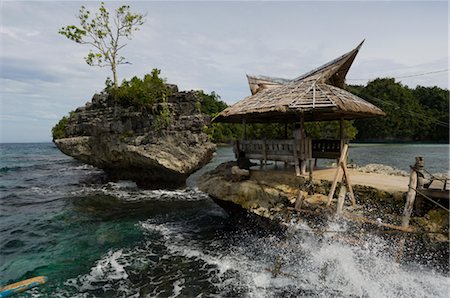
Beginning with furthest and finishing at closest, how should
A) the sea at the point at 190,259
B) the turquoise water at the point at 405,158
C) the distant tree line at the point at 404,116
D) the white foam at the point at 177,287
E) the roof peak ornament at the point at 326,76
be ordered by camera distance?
1. the distant tree line at the point at 404,116
2. the turquoise water at the point at 405,158
3. the roof peak ornament at the point at 326,76
4. the white foam at the point at 177,287
5. the sea at the point at 190,259

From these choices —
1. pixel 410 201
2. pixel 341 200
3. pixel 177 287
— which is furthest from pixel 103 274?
pixel 410 201

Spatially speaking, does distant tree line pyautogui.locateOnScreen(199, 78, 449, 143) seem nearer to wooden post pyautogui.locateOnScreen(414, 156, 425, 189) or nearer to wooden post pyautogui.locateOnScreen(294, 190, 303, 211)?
wooden post pyautogui.locateOnScreen(294, 190, 303, 211)

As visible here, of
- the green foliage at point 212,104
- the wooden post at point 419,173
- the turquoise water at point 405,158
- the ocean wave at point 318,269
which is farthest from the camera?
the green foliage at point 212,104

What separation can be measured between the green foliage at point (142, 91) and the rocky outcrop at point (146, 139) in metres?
0.44

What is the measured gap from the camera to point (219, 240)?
10.8 meters

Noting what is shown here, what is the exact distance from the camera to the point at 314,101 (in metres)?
9.45

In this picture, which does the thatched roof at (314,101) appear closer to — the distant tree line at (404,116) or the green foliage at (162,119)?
the green foliage at (162,119)

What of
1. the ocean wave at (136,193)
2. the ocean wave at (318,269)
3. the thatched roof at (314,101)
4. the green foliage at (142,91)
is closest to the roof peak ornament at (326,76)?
the thatched roof at (314,101)

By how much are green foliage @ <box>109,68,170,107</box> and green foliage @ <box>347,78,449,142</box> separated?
53.5m

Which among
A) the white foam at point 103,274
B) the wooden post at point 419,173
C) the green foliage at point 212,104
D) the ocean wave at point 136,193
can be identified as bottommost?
the white foam at point 103,274

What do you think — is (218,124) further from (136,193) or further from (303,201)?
(303,201)

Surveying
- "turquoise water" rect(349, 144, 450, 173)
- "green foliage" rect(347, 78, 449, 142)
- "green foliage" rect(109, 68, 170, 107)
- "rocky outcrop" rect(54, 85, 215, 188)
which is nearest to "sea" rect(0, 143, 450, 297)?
"rocky outcrop" rect(54, 85, 215, 188)

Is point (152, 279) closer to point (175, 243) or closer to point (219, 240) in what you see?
point (175, 243)

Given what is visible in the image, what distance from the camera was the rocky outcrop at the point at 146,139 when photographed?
18094 millimetres
